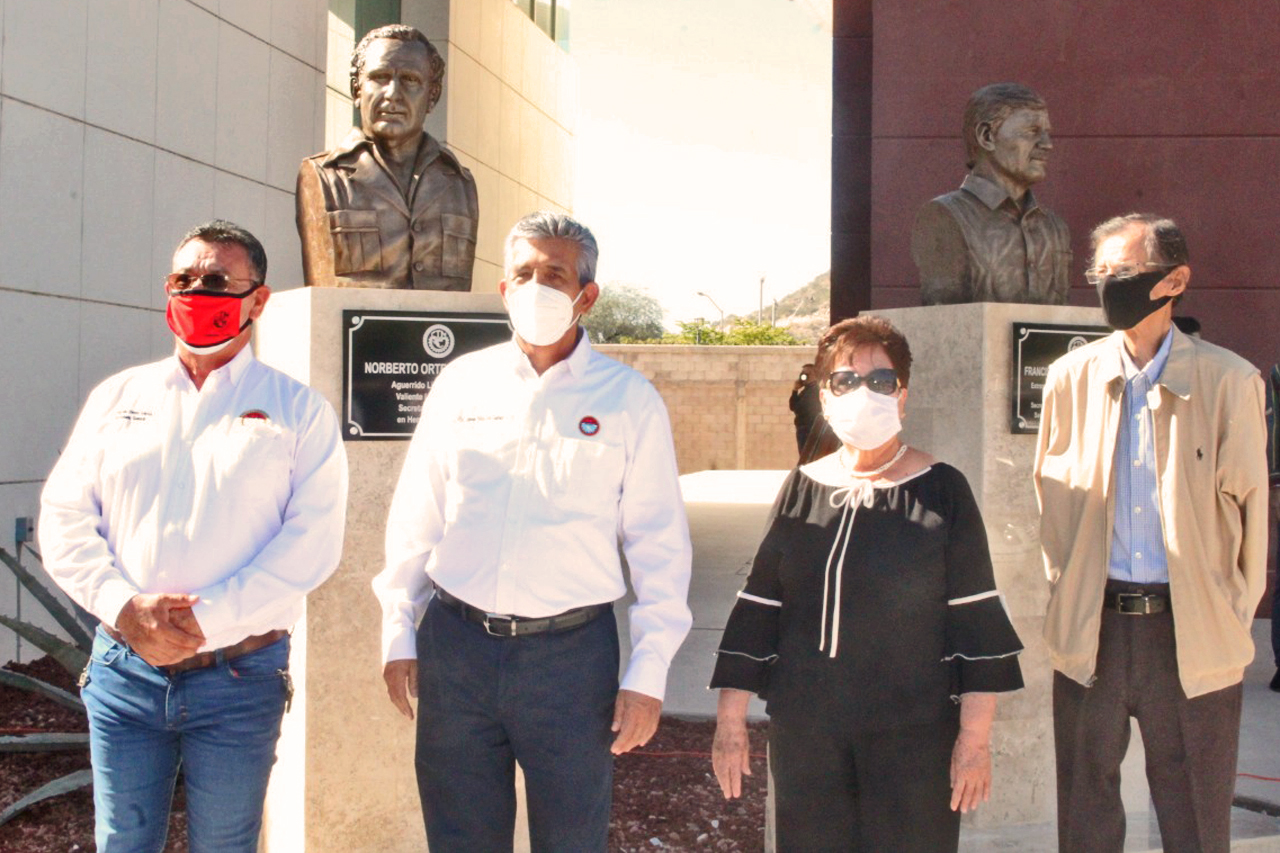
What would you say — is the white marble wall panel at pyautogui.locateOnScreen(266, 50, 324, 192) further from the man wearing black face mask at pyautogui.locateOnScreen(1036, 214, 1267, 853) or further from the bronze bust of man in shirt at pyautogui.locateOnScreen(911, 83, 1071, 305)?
the man wearing black face mask at pyautogui.locateOnScreen(1036, 214, 1267, 853)

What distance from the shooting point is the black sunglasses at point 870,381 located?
266cm

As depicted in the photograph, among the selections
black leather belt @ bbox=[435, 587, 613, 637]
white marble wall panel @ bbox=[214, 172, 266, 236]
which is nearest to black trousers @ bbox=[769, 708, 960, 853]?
black leather belt @ bbox=[435, 587, 613, 637]

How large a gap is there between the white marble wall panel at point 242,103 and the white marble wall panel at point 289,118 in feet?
0.30

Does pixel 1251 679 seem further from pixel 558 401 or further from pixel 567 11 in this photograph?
pixel 567 11

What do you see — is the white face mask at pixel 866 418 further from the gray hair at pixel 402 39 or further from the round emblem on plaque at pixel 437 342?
the gray hair at pixel 402 39

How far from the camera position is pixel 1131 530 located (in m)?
2.98

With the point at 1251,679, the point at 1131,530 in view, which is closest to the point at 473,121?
the point at 1251,679

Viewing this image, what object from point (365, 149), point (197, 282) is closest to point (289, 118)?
point (365, 149)

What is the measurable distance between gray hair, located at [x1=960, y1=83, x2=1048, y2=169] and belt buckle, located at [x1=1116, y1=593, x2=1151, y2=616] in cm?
186

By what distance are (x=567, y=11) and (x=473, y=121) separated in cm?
518

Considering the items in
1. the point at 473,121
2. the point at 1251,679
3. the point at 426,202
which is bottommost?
the point at 1251,679

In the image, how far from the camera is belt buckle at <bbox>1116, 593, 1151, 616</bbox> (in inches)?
115

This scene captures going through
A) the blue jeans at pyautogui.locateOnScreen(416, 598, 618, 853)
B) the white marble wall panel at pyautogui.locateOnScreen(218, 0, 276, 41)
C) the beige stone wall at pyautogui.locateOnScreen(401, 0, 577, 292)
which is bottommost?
the blue jeans at pyautogui.locateOnScreen(416, 598, 618, 853)

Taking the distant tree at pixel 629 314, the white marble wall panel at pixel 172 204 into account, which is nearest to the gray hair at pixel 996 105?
the white marble wall panel at pixel 172 204
